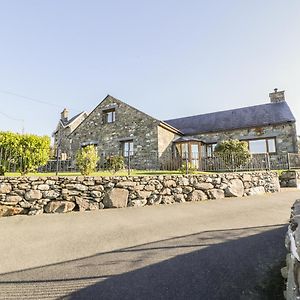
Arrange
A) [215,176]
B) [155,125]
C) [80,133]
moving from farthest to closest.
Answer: [80,133] < [155,125] < [215,176]

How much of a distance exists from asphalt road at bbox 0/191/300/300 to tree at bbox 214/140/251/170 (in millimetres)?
6764

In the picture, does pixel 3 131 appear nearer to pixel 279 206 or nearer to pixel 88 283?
pixel 88 283

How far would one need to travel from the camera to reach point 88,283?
2572mm

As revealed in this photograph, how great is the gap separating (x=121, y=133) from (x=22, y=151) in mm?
10749

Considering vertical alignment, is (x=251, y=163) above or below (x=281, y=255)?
above

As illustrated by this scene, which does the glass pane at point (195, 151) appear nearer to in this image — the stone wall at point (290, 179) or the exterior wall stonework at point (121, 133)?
the exterior wall stonework at point (121, 133)

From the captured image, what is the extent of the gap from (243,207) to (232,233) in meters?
2.84

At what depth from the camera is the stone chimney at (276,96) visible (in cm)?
1916

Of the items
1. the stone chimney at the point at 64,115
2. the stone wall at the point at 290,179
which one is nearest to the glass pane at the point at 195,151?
the stone wall at the point at 290,179

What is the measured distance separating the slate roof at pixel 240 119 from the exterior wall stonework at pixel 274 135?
40cm

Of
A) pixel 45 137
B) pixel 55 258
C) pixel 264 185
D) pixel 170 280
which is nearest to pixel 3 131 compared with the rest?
pixel 45 137

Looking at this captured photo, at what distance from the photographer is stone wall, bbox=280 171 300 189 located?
451 inches

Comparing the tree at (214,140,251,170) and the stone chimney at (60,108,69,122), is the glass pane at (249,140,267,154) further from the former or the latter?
the stone chimney at (60,108,69,122)

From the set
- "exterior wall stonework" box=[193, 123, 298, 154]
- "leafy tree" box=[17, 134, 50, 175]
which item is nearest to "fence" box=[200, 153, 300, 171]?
"exterior wall stonework" box=[193, 123, 298, 154]
